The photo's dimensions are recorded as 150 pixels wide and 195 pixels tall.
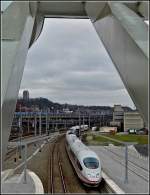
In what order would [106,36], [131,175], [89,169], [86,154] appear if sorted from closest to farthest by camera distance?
1. [106,36]
2. [131,175]
3. [89,169]
4. [86,154]

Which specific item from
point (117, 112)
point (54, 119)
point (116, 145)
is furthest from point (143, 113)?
point (117, 112)

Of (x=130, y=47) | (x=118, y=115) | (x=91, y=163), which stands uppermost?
(x=130, y=47)

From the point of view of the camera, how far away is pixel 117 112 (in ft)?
373

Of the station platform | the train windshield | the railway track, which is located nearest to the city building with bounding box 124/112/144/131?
the station platform

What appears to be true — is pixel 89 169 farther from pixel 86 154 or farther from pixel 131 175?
pixel 131 175

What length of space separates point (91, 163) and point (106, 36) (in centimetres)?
1244

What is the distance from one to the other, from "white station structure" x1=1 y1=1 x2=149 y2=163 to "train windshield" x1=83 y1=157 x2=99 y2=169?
11.9 m

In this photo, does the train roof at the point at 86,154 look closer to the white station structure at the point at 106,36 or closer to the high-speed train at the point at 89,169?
the high-speed train at the point at 89,169

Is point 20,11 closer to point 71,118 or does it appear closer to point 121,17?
point 121,17

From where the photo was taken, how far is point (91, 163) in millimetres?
17984

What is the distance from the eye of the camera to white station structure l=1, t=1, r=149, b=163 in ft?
15.9

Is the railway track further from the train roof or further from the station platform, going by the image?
the station platform

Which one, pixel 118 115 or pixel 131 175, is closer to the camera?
pixel 131 175

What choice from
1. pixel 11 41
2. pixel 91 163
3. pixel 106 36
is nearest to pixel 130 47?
pixel 106 36
